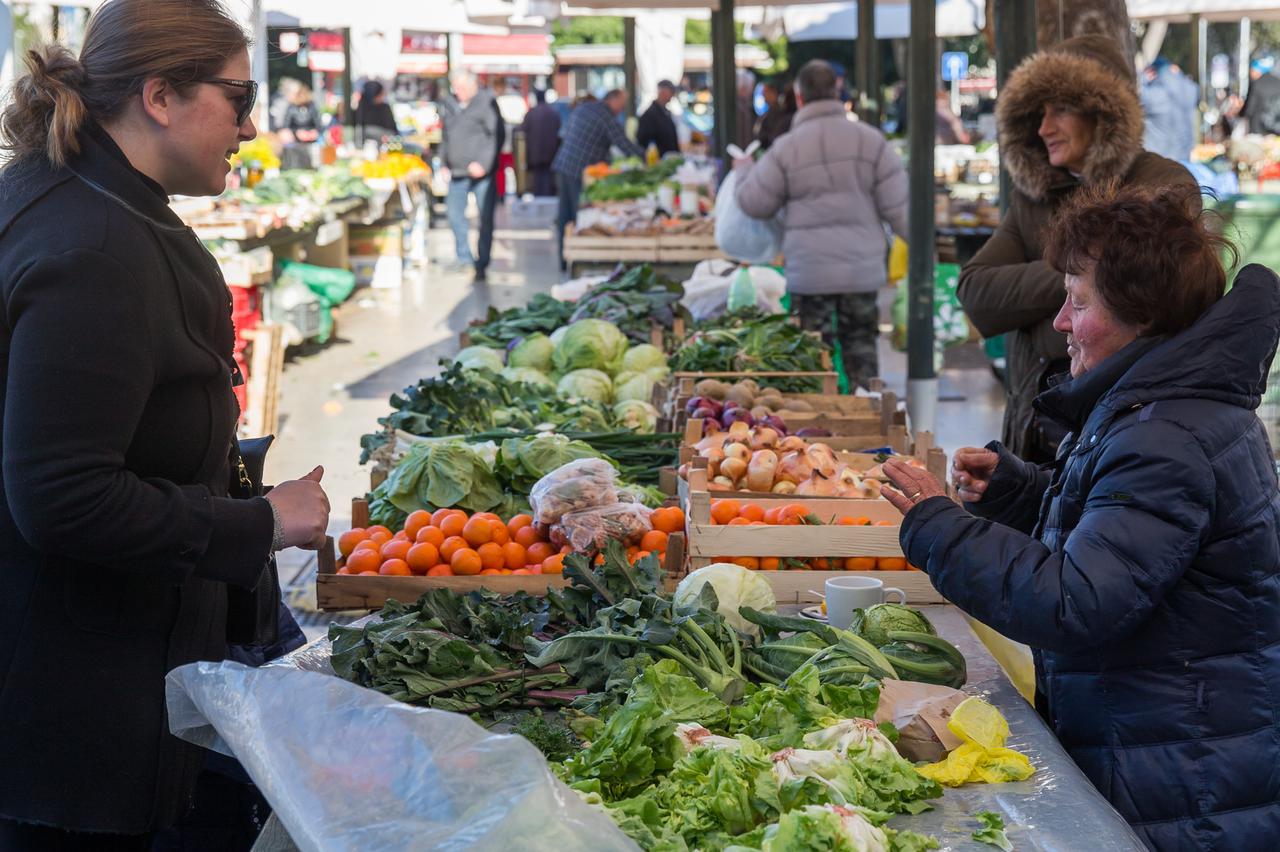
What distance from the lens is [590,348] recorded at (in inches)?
261

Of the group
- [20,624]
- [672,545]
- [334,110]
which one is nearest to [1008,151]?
[672,545]

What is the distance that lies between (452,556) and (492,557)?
0.38ft

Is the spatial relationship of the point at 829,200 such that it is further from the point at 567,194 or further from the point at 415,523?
the point at 567,194

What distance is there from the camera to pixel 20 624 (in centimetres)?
215

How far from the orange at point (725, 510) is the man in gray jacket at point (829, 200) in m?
4.40

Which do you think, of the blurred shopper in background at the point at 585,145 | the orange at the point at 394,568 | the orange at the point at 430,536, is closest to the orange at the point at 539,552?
the orange at the point at 430,536

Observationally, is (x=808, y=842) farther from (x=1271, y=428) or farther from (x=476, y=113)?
(x=476, y=113)

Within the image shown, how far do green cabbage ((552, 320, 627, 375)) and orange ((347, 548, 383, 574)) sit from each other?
9.51ft

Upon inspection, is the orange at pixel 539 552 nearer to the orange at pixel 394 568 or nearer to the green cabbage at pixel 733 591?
the orange at pixel 394 568

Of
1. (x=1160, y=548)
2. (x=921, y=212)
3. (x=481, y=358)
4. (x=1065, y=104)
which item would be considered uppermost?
(x=1065, y=104)

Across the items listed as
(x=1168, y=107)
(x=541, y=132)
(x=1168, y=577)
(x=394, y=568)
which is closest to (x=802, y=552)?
(x=394, y=568)

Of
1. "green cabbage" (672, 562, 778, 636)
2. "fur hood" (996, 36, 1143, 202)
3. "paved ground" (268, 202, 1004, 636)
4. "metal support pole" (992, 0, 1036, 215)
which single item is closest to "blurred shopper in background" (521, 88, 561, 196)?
"paved ground" (268, 202, 1004, 636)

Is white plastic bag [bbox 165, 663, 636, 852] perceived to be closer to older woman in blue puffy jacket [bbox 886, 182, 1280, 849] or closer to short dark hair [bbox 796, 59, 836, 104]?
older woman in blue puffy jacket [bbox 886, 182, 1280, 849]

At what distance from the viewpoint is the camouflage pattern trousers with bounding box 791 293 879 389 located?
8.23 m
